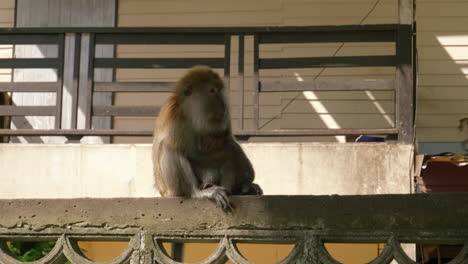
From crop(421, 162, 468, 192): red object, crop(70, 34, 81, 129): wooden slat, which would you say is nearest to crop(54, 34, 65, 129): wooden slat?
crop(70, 34, 81, 129): wooden slat

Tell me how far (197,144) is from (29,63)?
3.42 m

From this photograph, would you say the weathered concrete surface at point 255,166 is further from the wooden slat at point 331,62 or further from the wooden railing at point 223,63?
the wooden slat at point 331,62

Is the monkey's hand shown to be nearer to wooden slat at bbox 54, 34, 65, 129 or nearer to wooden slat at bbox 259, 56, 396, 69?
wooden slat at bbox 259, 56, 396, 69

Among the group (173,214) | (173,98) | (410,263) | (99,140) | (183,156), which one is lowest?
(410,263)

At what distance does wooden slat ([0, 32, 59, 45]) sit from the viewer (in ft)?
25.2

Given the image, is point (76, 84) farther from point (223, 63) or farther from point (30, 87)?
point (223, 63)

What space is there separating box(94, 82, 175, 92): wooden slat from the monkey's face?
244 cm

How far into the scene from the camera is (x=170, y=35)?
758cm

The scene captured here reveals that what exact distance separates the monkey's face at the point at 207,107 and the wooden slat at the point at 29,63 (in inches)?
118

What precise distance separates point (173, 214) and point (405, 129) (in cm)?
395

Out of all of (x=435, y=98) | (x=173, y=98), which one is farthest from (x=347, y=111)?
(x=173, y=98)

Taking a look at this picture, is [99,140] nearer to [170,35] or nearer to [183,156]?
[170,35]

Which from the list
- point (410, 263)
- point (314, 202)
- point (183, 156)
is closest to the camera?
point (410, 263)

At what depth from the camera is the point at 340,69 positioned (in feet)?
30.6
